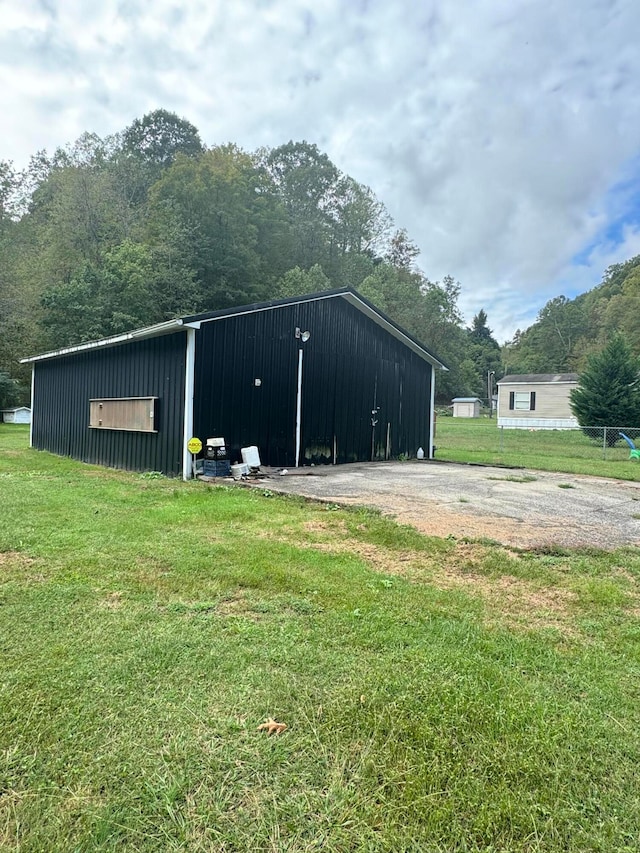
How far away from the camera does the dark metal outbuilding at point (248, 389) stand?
8.19 m

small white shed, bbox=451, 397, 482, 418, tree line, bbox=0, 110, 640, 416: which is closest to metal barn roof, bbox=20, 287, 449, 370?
tree line, bbox=0, 110, 640, 416

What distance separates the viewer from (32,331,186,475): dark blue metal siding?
8.17 m

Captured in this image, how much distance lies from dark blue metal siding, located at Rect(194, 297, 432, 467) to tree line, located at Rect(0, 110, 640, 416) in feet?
44.8

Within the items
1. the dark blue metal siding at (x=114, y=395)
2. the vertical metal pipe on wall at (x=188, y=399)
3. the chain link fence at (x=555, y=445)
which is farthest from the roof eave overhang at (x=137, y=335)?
the chain link fence at (x=555, y=445)

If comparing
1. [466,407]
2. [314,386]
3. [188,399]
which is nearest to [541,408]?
[466,407]

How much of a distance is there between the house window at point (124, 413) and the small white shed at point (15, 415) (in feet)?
59.6

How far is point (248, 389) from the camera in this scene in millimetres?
8867

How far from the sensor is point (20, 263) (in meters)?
25.9

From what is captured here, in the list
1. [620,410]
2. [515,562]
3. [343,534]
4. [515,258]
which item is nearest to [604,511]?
[515,562]

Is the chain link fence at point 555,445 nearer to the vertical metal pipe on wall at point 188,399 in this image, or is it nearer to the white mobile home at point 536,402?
the white mobile home at point 536,402

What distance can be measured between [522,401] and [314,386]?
22.5 metres

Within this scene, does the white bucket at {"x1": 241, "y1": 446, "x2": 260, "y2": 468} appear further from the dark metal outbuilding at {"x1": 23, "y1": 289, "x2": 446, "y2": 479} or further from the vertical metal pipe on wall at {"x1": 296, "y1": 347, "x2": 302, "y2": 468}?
the vertical metal pipe on wall at {"x1": 296, "y1": 347, "x2": 302, "y2": 468}

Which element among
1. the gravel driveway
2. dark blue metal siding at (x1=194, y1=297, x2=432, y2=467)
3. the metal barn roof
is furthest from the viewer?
dark blue metal siding at (x1=194, y1=297, x2=432, y2=467)

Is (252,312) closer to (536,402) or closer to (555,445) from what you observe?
(555,445)
